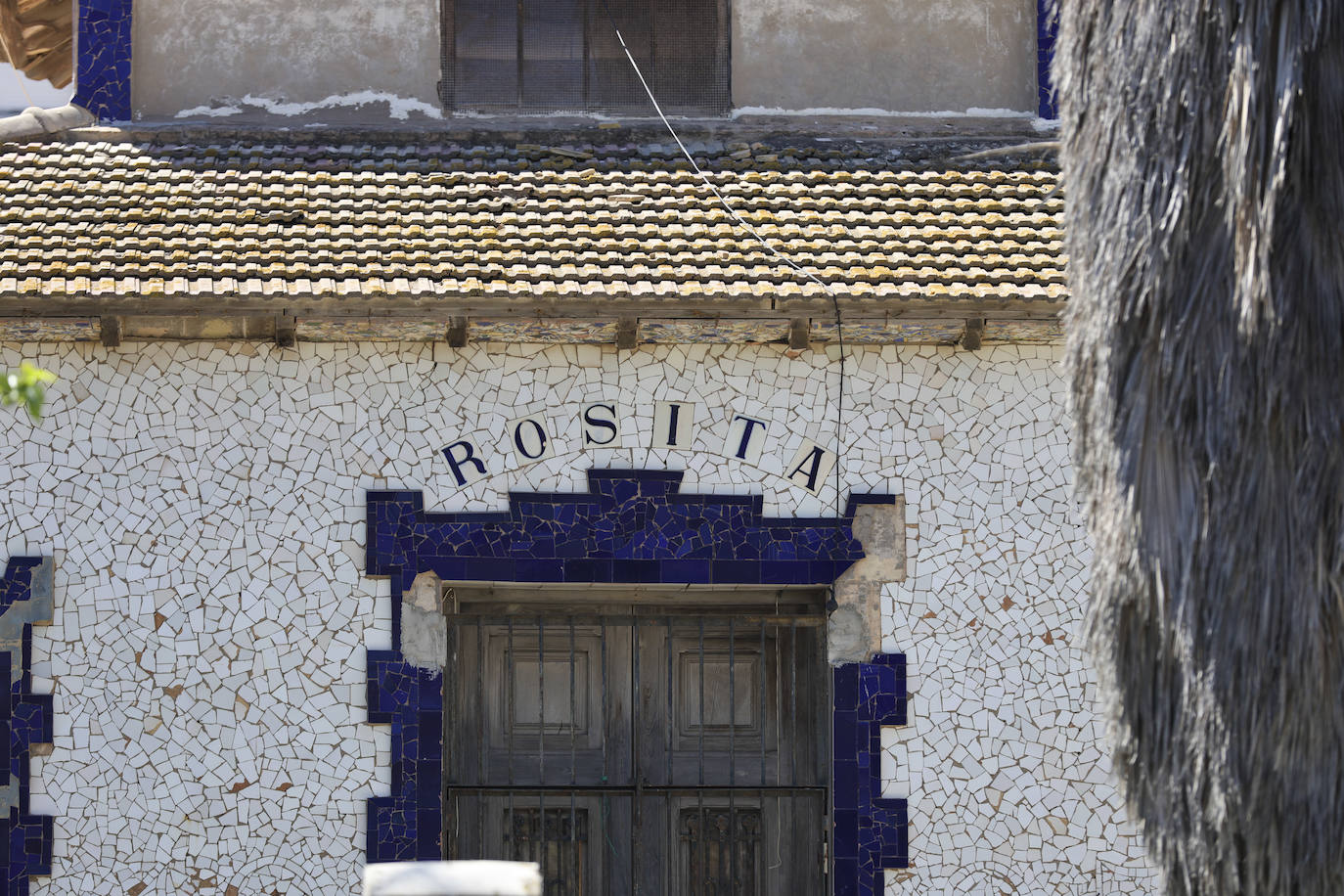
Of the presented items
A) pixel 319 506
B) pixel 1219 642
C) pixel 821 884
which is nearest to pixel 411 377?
pixel 319 506

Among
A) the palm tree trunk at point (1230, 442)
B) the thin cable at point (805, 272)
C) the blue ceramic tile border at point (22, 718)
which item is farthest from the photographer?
the thin cable at point (805, 272)

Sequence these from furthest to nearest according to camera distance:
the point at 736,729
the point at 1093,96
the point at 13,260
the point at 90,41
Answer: the point at 90,41, the point at 736,729, the point at 13,260, the point at 1093,96

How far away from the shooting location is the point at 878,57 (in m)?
9.16

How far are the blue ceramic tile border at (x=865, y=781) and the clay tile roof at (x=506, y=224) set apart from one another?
176 centimetres

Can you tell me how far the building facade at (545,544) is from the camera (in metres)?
7.33

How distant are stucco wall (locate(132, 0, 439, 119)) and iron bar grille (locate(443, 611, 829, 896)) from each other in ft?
10.3

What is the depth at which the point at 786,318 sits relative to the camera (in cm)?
754

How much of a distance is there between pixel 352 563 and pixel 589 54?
348 centimetres

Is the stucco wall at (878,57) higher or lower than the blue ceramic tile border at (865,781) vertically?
higher

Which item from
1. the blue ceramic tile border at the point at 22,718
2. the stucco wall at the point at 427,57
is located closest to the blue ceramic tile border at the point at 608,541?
the blue ceramic tile border at the point at 22,718

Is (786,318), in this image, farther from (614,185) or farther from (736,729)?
(736,729)

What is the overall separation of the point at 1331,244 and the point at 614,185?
4.29m

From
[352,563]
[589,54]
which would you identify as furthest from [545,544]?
[589,54]

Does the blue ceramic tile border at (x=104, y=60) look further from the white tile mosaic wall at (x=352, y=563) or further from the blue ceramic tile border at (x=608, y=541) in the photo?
the blue ceramic tile border at (x=608, y=541)
